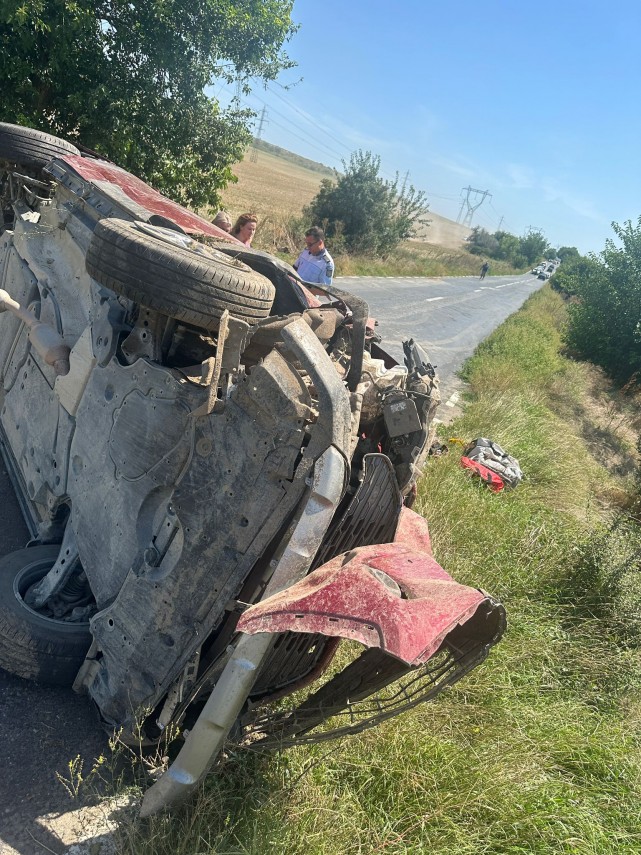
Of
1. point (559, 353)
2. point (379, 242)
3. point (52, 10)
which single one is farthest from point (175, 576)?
point (379, 242)

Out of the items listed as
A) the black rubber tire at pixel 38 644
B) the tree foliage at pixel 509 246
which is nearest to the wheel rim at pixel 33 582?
the black rubber tire at pixel 38 644

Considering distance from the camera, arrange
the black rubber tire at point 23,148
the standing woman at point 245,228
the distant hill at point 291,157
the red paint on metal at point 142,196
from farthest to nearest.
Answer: the distant hill at point 291,157 → the standing woman at point 245,228 → the black rubber tire at point 23,148 → the red paint on metal at point 142,196

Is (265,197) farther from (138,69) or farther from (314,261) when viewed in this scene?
(314,261)

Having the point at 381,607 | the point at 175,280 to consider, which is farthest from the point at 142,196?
the point at 381,607

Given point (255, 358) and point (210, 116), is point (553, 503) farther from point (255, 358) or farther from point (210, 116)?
point (210, 116)

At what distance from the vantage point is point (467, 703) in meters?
3.62

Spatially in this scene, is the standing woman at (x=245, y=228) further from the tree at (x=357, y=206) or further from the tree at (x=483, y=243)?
the tree at (x=483, y=243)

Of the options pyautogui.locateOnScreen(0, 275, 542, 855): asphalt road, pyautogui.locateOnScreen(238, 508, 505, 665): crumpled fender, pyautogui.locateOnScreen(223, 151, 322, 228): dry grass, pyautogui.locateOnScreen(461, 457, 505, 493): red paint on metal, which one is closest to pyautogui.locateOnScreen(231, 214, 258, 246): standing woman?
pyautogui.locateOnScreen(461, 457, 505, 493): red paint on metal

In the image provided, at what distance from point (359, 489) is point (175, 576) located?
763 millimetres

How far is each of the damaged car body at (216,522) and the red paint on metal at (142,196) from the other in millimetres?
940

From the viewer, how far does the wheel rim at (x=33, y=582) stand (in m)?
2.80

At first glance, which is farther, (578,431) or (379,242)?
(379,242)

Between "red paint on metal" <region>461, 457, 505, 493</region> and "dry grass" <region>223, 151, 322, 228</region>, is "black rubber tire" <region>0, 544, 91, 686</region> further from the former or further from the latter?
"dry grass" <region>223, 151, 322, 228</region>

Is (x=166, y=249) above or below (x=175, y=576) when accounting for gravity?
above
